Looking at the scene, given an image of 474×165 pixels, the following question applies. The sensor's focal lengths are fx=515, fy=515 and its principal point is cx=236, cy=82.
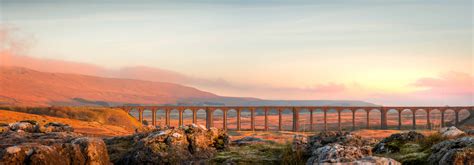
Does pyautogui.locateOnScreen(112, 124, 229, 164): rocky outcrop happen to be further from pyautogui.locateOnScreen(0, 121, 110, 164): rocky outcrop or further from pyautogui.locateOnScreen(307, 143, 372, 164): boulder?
pyautogui.locateOnScreen(307, 143, 372, 164): boulder

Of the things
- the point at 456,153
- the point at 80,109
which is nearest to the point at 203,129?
the point at 456,153

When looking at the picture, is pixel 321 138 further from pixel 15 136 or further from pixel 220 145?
pixel 15 136

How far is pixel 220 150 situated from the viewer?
19.4 meters

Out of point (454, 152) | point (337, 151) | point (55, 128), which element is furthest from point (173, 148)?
point (55, 128)

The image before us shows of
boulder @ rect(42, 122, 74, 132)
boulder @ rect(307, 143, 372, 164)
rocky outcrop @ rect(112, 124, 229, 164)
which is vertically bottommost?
boulder @ rect(42, 122, 74, 132)

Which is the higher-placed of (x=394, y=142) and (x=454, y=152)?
(x=454, y=152)

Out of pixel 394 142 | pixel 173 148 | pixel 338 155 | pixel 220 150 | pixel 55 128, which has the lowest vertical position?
pixel 55 128

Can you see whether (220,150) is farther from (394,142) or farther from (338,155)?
(338,155)

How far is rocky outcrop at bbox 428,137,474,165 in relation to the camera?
41.1 feet

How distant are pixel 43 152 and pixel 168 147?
4.85 metres

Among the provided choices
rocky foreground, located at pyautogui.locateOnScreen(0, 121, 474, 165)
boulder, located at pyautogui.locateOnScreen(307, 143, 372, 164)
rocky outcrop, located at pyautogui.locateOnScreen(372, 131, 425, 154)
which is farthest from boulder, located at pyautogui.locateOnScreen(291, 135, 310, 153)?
boulder, located at pyautogui.locateOnScreen(307, 143, 372, 164)

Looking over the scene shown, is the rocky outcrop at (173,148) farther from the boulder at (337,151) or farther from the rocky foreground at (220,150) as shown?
the boulder at (337,151)

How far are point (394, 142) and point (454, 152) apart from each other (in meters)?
5.42

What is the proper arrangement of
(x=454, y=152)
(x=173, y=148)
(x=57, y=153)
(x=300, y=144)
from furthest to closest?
1. (x=173, y=148)
2. (x=300, y=144)
3. (x=57, y=153)
4. (x=454, y=152)
